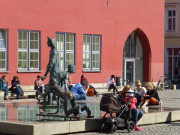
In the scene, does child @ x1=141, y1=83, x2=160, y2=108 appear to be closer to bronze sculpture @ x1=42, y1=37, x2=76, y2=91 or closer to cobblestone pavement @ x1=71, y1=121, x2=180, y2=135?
cobblestone pavement @ x1=71, y1=121, x2=180, y2=135

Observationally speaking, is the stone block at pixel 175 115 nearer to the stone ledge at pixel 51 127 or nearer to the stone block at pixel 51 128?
the stone ledge at pixel 51 127

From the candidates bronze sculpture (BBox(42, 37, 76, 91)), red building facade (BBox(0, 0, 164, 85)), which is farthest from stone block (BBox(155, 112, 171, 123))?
red building facade (BBox(0, 0, 164, 85))

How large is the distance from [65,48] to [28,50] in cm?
279

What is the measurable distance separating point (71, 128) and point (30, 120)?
125cm

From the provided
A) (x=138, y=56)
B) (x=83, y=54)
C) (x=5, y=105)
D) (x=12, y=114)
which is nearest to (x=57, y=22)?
(x=83, y=54)

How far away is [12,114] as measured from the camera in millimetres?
14766

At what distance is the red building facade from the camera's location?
1064 inches

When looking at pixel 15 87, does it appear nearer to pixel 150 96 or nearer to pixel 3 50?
pixel 3 50

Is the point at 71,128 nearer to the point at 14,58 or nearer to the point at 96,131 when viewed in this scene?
the point at 96,131

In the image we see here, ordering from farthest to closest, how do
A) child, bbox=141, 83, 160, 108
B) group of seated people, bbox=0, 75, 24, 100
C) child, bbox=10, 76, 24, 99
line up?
1. child, bbox=10, 76, 24, 99
2. group of seated people, bbox=0, 75, 24, 100
3. child, bbox=141, 83, 160, 108

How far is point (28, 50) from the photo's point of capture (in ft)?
90.9

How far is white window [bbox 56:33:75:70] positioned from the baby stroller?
16.3 meters

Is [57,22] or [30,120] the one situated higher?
[57,22]

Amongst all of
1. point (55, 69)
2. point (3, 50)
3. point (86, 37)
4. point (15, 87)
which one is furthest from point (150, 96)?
point (86, 37)
